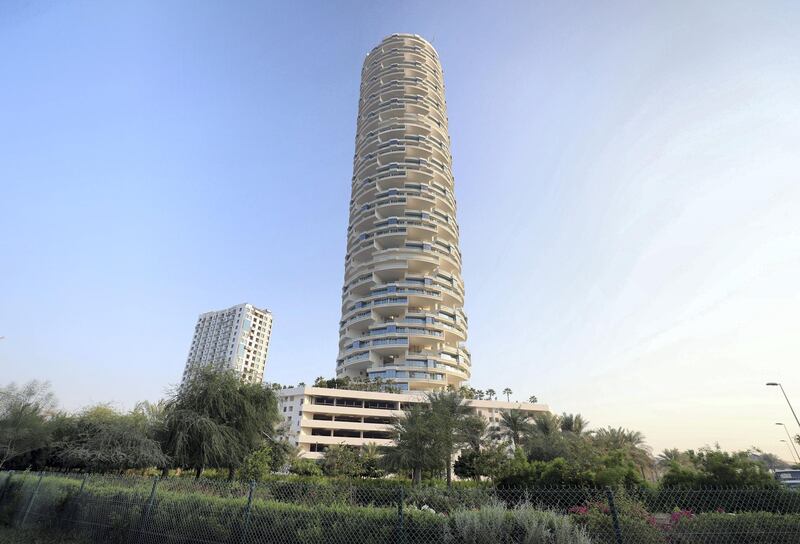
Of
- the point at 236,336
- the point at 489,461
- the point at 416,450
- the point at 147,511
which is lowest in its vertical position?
the point at 147,511

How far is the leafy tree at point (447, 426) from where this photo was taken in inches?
1430

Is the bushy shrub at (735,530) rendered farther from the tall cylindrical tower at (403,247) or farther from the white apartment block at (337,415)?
the tall cylindrical tower at (403,247)

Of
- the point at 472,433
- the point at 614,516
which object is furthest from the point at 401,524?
the point at 472,433

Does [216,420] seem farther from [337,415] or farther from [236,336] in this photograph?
[236,336]

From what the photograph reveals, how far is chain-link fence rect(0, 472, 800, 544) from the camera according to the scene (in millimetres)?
7371

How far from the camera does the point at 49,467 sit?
3256 cm

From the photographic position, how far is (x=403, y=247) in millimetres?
76812

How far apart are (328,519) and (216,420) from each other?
20.9 m

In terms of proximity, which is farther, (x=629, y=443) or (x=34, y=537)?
(x=629, y=443)

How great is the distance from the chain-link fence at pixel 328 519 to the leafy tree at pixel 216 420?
38.6 ft

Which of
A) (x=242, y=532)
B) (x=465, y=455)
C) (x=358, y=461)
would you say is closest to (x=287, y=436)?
(x=358, y=461)

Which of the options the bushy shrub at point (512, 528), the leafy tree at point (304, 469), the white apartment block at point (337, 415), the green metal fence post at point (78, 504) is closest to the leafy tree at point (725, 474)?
the bushy shrub at point (512, 528)

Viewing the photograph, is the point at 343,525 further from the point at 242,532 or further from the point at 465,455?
the point at 465,455

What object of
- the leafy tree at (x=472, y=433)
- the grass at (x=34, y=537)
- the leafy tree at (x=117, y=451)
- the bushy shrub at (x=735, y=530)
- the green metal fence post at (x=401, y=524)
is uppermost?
the leafy tree at (x=472, y=433)
